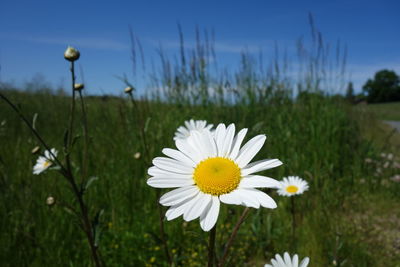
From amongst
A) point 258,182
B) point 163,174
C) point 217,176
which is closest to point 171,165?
point 163,174


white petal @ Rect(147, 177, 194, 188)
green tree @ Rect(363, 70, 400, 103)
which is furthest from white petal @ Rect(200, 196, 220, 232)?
green tree @ Rect(363, 70, 400, 103)

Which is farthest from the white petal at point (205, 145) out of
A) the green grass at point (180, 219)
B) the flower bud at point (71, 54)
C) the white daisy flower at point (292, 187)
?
the white daisy flower at point (292, 187)

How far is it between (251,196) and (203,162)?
21cm

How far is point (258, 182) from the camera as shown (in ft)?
2.62

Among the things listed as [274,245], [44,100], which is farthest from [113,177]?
[44,100]

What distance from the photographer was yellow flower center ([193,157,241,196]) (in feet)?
2.71

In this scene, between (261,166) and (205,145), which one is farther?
(205,145)

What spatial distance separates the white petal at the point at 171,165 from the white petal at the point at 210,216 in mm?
142

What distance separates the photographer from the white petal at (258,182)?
773 millimetres

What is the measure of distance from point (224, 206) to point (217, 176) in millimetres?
1594

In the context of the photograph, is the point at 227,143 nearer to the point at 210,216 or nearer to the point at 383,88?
the point at 210,216

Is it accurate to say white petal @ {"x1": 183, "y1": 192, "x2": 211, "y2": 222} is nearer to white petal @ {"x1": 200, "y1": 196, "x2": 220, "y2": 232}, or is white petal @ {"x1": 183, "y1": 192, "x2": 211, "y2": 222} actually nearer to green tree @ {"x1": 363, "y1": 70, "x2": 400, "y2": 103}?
white petal @ {"x1": 200, "y1": 196, "x2": 220, "y2": 232}

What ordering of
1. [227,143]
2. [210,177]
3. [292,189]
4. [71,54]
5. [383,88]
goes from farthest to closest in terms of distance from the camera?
[383,88] → [292,189] → [71,54] → [227,143] → [210,177]

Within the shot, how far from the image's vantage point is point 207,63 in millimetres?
4832
